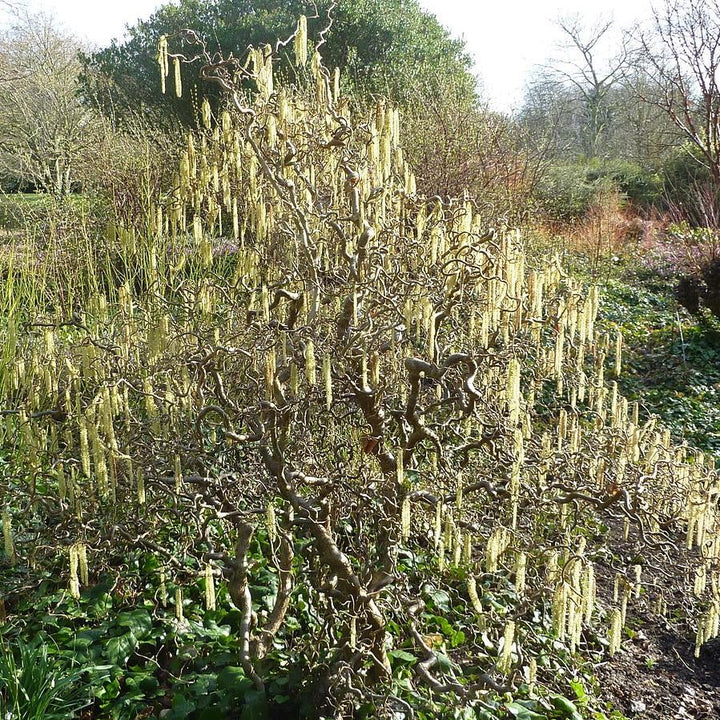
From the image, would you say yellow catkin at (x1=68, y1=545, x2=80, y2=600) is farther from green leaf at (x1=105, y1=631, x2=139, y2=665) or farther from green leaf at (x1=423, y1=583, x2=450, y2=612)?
green leaf at (x1=423, y1=583, x2=450, y2=612)

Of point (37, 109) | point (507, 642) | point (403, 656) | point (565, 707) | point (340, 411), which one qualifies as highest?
point (37, 109)

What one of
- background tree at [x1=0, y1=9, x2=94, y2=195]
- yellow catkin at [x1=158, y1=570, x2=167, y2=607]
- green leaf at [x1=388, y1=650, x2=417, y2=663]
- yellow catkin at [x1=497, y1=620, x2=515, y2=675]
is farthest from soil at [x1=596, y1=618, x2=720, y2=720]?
background tree at [x1=0, y1=9, x2=94, y2=195]

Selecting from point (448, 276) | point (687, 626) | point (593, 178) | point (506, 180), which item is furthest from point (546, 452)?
point (593, 178)

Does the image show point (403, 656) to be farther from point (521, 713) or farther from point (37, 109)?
point (37, 109)

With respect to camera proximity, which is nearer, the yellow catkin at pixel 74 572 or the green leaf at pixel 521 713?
the yellow catkin at pixel 74 572

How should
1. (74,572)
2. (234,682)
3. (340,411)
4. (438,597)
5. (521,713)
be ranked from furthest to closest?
(438,597), (340,411), (521,713), (234,682), (74,572)

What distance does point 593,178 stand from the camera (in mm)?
19062

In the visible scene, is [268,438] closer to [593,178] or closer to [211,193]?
[211,193]

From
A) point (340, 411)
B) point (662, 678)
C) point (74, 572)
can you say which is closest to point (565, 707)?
point (662, 678)

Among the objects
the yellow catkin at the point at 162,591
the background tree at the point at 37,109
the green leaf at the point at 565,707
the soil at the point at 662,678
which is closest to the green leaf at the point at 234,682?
the yellow catkin at the point at 162,591

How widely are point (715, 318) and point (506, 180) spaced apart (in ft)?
11.4

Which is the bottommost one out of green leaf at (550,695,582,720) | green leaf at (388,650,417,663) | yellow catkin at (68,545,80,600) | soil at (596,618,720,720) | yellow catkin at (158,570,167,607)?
soil at (596,618,720,720)

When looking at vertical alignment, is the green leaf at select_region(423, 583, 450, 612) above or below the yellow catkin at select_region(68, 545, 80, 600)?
below

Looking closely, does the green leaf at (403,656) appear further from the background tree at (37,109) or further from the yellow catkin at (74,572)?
the background tree at (37,109)
